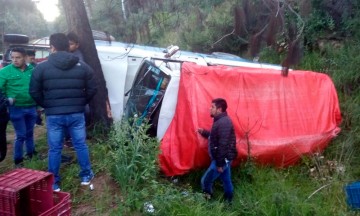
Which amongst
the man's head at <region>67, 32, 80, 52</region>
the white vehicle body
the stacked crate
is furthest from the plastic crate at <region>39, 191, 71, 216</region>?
the man's head at <region>67, 32, 80, 52</region>

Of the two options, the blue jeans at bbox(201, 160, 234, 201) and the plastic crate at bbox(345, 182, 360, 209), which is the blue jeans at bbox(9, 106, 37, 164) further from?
the plastic crate at bbox(345, 182, 360, 209)

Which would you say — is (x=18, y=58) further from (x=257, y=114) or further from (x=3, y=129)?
(x=257, y=114)

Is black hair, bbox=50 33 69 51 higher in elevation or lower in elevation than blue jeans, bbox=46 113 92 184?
higher

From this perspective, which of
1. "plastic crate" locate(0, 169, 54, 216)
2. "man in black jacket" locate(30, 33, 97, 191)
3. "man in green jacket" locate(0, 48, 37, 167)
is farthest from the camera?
"man in green jacket" locate(0, 48, 37, 167)

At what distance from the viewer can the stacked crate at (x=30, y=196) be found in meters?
2.91

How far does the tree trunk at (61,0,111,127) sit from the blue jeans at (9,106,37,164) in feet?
3.18

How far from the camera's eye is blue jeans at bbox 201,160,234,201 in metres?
4.75

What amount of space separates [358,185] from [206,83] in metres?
2.31

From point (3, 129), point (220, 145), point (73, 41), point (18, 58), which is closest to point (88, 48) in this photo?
point (73, 41)

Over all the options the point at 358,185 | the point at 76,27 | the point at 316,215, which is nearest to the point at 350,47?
the point at 358,185

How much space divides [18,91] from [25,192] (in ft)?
6.56


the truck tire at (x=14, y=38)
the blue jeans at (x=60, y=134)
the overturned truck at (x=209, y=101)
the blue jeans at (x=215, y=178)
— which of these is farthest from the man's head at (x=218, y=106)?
the truck tire at (x=14, y=38)

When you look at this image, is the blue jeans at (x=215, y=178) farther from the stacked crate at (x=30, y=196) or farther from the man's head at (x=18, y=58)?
the man's head at (x=18, y=58)

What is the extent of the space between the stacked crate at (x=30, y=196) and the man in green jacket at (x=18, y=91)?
1.84 meters
